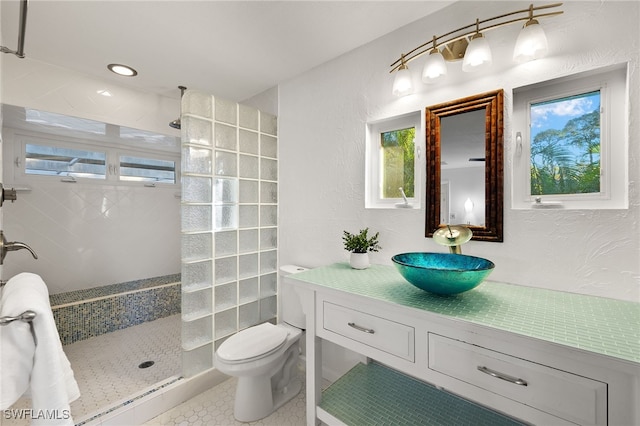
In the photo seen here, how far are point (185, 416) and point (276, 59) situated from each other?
231cm

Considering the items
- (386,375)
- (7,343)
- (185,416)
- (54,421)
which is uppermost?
(7,343)

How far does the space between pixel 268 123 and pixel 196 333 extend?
163cm

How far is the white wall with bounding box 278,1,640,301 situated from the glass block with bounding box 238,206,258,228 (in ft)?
0.73

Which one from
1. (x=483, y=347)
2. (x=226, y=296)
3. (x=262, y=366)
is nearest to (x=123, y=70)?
(x=226, y=296)

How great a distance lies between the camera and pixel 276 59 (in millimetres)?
1871

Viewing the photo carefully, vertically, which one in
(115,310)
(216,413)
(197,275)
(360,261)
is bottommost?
(216,413)

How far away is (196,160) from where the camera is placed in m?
1.77

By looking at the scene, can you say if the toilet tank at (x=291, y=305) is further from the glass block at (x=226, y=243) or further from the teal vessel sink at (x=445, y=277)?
the teal vessel sink at (x=445, y=277)

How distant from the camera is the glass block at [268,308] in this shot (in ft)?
7.28

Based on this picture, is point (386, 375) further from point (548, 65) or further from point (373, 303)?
point (548, 65)

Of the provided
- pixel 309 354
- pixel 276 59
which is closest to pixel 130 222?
pixel 276 59

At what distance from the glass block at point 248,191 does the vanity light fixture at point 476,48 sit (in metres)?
1.21

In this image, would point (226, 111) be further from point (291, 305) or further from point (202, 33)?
point (291, 305)

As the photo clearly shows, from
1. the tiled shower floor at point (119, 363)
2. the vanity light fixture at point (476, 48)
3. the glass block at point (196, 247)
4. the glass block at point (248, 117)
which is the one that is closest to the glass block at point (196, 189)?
the glass block at point (196, 247)
